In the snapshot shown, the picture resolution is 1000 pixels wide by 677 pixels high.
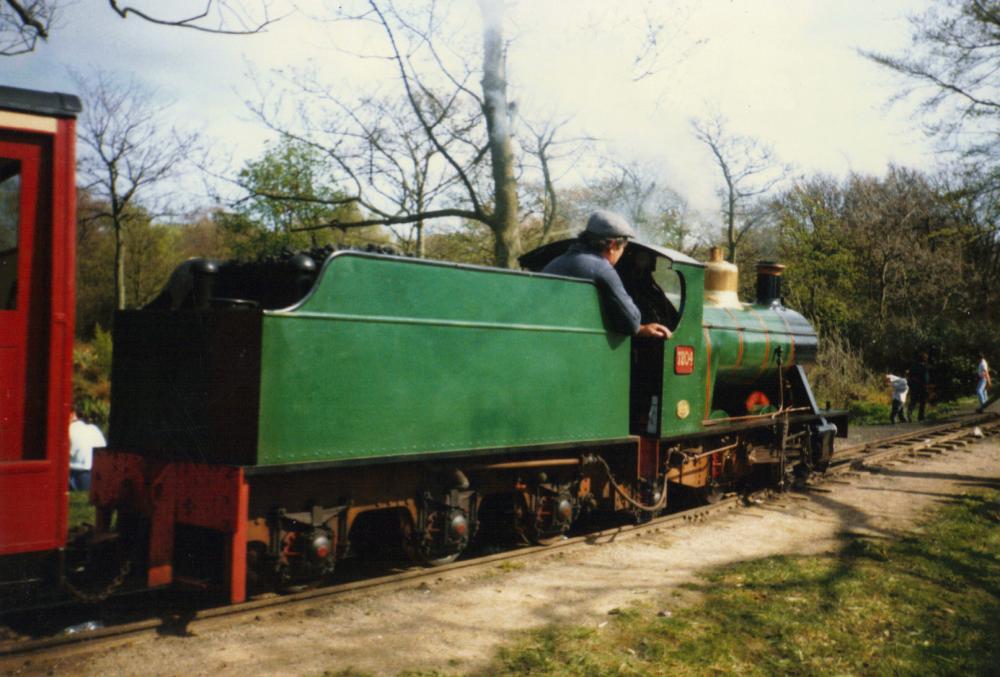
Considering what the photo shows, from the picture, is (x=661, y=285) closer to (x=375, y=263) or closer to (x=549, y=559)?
(x=549, y=559)

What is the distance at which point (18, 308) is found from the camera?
4004mm

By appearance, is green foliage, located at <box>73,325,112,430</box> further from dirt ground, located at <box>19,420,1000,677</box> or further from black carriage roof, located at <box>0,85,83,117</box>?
black carriage roof, located at <box>0,85,83,117</box>

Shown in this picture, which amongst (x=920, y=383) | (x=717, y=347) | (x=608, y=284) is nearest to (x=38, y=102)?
(x=608, y=284)

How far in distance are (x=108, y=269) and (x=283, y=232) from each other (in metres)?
11.9

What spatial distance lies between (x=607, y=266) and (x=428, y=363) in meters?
1.94

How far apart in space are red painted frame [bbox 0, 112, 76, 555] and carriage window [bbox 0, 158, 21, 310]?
1.5 inches

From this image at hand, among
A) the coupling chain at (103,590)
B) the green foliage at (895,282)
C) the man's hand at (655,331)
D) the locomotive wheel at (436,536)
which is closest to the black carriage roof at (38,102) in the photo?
the coupling chain at (103,590)

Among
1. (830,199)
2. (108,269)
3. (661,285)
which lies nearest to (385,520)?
(661,285)

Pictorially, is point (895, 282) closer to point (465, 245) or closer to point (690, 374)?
point (465, 245)

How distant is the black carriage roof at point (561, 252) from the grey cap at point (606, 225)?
38 centimetres

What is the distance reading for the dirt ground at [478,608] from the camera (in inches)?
162

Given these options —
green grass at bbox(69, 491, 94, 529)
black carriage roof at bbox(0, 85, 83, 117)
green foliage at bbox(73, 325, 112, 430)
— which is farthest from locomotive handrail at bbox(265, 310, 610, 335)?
green foliage at bbox(73, 325, 112, 430)

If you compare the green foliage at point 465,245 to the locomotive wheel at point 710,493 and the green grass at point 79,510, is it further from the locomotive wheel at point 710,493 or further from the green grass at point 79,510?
the green grass at point 79,510

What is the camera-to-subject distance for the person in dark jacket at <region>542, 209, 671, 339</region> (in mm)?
6453
